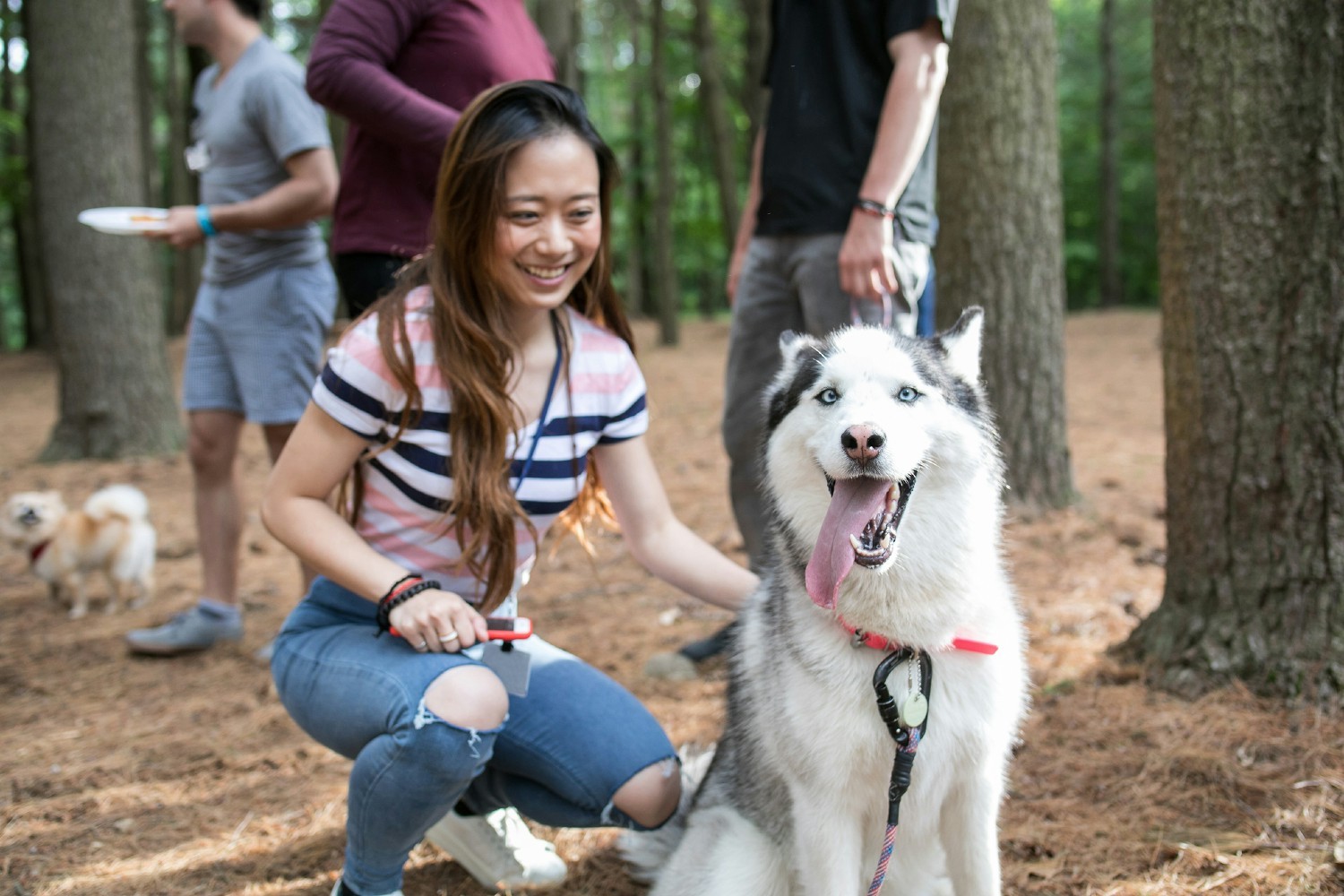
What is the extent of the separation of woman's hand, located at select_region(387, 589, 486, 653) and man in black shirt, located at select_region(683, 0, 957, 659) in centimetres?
88

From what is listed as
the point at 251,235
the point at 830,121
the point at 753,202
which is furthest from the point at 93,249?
the point at 830,121

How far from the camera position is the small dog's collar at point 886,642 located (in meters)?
1.91

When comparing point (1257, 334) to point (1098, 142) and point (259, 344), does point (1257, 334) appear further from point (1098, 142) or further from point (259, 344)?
point (1098, 142)

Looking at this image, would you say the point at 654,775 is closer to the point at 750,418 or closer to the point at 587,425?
the point at 587,425

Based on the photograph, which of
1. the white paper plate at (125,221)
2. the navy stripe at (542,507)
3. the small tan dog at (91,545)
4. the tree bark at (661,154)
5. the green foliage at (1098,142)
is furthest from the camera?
the green foliage at (1098,142)

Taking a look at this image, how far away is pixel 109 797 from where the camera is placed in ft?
9.78

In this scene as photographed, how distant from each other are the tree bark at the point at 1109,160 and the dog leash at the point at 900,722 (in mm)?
19607

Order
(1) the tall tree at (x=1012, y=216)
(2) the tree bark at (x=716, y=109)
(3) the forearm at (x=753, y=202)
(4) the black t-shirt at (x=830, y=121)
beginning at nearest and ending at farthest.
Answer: (4) the black t-shirt at (x=830, y=121), (3) the forearm at (x=753, y=202), (1) the tall tree at (x=1012, y=216), (2) the tree bark at (x=716, y=109)

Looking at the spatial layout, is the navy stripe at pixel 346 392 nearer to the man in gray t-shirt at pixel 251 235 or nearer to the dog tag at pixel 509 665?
the dog tag at pixel 509 665

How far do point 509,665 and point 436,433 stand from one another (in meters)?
0.56

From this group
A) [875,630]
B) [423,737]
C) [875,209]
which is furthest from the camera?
[875,209]

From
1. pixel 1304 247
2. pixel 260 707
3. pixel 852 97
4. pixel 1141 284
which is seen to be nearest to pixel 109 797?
pixel 260 707

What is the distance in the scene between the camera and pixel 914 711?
1850 mm

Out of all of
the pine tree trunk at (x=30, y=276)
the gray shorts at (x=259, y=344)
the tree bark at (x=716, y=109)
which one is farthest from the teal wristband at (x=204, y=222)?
the pine tree trunk at (x=30, y=276)
